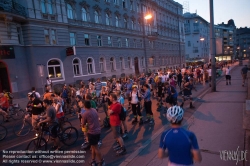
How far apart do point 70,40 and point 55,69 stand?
4515 millimetres

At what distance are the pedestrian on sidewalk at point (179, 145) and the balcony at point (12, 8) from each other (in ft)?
61.1

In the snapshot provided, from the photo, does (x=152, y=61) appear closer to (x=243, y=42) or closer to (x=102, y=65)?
(x=102, y=65)

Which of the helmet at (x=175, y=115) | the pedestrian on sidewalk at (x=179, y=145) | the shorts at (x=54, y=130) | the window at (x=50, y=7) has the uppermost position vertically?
the window at (x=50, y=7)

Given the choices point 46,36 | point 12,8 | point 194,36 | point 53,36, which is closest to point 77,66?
point 53,36

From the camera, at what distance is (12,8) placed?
16.2 m

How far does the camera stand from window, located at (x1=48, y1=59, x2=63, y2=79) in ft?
66.8

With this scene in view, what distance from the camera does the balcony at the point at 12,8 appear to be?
15.6 metres

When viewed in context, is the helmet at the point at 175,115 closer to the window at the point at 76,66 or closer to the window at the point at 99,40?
the window at the point at 76,66

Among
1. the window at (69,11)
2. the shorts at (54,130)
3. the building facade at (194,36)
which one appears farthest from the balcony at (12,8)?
the building facade at (194,36)

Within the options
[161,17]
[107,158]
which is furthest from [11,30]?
[161,17]

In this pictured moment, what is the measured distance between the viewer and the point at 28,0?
697 inches

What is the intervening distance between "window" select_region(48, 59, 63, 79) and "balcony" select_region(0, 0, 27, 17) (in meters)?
5.68

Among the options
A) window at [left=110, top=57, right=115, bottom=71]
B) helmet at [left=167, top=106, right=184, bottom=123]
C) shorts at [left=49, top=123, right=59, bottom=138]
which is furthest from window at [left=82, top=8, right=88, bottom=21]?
helmet at [left=167, top=106, right=184, bottom=123]

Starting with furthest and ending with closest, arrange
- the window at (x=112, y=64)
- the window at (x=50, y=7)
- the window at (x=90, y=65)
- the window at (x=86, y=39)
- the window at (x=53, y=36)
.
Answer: the window at (x=112, y=64), the window at (x=90, y=65), the window at (x=86, y=39), the window at (x=53, y=36), the window at (x=50, y=7)
